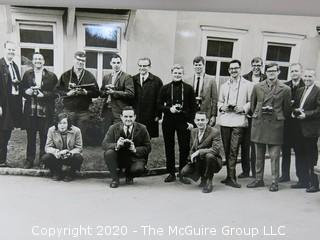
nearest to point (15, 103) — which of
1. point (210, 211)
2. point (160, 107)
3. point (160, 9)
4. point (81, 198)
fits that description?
point (81, 198)

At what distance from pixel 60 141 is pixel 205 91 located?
70 cm

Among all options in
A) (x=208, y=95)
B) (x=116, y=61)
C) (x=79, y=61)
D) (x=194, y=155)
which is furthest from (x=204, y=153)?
(x=79, y=61)

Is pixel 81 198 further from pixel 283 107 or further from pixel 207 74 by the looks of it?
pixel 283 107

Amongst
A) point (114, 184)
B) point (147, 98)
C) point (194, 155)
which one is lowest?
point (114, 184)

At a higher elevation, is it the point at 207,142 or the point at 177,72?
the point at 177,72

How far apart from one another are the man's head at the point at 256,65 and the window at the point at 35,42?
899 millimetres

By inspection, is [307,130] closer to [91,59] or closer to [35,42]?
[91,59]

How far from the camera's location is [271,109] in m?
1.71

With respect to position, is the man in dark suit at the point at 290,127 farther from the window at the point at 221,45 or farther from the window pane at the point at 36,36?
the window pane at the point at 36,36

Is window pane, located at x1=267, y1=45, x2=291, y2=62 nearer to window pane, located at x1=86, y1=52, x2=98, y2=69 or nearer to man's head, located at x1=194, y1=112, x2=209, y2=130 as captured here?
man's head, located at x1=194, y1=112, x2=209, y2=130

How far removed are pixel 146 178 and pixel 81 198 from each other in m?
0.31

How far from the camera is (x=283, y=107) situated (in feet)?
5.60

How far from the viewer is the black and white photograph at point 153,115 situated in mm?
1687

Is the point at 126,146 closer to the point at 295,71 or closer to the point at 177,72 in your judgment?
the point at 177,72
